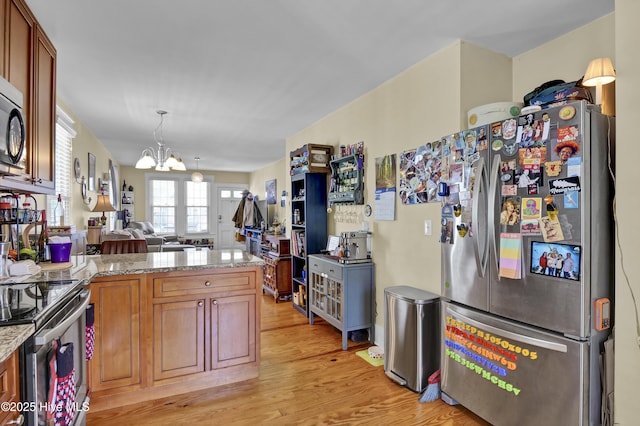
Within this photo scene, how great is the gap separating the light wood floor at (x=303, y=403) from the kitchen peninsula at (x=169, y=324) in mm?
133

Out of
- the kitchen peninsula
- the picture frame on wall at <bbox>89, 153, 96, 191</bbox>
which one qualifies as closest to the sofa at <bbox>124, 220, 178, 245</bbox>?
the picture frame on wall at <bbox>89, 153, 96, 191</bbox>

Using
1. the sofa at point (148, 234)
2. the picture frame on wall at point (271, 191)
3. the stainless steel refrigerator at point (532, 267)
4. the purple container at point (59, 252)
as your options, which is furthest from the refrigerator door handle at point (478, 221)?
the picture frame on wall at point (271, 191)

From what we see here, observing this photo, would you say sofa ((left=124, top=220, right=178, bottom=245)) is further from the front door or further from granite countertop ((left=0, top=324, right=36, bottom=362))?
granite countertop ((left=0, top=324, right=36, bottom=362))

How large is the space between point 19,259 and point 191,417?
59.9 inches

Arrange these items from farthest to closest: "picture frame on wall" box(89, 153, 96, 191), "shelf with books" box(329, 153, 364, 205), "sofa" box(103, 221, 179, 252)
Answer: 1. "sofa" box(103, 221, 179, 252)
2. "picture frame on wall" box(89, 153, 96, 191)
3. "shelf with books" box(329, 153, 364, 205)

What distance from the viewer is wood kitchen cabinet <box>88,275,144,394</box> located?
2.19 meters

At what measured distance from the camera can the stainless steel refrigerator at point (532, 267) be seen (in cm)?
161

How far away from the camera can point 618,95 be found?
1587 mm

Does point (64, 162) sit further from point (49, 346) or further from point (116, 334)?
point (49, 346)

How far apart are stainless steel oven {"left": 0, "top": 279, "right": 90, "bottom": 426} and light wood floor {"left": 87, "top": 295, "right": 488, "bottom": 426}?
54 cm

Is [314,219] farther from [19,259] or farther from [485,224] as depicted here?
[19,259]

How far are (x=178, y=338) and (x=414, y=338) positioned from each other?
5.51 ft

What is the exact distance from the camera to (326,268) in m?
3.60

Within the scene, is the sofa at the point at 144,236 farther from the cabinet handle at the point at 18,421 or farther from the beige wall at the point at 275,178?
the cabinet handle at the point at 18,421
